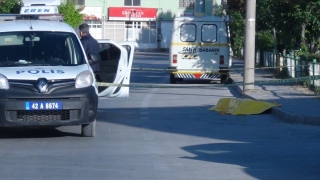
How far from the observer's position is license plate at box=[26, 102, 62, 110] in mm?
10328

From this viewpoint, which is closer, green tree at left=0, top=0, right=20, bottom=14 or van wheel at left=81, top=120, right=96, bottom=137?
van wheel at left=81, top=120, right=96, bottom=137

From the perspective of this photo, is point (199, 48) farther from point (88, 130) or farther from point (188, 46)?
point (88, 130)

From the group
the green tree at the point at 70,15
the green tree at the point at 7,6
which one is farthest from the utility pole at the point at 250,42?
the green tree at the point at 70,15

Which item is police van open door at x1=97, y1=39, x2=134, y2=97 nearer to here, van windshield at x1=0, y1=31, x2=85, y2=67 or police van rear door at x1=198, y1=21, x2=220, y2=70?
van windshield at x1=0, y1=31, x2=85, y2=67

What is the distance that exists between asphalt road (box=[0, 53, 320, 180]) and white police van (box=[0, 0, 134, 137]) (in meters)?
0.45

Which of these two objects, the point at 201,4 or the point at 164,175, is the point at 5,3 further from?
the point at 164,175

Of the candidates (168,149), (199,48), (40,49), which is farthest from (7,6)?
(168,149)

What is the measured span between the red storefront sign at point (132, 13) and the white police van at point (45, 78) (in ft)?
206

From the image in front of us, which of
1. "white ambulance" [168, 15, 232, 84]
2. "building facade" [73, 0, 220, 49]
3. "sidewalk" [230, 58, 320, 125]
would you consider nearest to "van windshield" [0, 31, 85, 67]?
"sidewalk" [230, 58, 320, 125]

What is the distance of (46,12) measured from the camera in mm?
16531

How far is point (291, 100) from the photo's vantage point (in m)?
16.6

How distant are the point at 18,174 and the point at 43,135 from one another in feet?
11.2

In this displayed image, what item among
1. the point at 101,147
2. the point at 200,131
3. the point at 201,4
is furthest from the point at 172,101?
the point at 201,4

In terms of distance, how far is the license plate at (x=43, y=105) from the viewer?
10328mm
